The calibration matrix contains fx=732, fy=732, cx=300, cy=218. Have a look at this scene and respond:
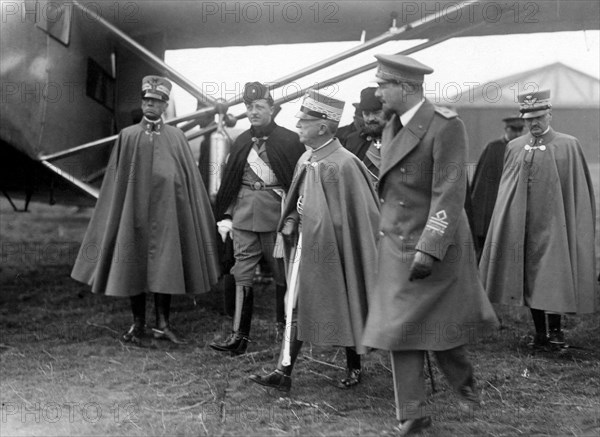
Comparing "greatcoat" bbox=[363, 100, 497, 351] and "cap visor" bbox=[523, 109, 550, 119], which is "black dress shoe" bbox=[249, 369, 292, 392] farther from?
"cap visor" bbox=[523, 109, 550, 119]

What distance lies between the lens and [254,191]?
5301 mm

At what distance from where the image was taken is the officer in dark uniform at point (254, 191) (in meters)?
5.18

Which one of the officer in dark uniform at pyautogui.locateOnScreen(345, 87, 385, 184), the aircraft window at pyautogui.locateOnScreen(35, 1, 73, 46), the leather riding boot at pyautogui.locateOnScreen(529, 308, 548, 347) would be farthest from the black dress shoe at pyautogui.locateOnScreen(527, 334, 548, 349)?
the aircraft window at pyautogui.locateOnScreen(35, 1, 73, 46)

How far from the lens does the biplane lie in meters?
6.05

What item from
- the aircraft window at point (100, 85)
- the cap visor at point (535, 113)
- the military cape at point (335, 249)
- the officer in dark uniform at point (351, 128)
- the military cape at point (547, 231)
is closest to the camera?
the military cape at point (335, 249)

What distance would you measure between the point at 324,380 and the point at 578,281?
80.5 inches

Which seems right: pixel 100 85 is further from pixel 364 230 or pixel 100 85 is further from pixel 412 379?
pixel 412 379

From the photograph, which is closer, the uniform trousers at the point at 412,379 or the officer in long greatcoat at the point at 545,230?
the uniform trousers at the point at 412,379

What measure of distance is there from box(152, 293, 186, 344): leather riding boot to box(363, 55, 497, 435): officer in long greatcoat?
8.25 ft

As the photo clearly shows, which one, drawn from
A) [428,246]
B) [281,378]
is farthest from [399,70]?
[281,378]

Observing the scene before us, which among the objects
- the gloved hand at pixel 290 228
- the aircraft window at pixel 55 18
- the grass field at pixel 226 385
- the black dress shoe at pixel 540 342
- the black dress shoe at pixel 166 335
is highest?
the aircraft window at pixel 55 18

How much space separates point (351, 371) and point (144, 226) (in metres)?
1.96

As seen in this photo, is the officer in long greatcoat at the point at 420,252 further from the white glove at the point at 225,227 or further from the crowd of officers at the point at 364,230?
the white glove at the point at 225,227

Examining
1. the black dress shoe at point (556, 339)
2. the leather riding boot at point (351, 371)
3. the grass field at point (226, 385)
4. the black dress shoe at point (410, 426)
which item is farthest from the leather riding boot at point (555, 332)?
the black dress shoe at point (410, 426)
